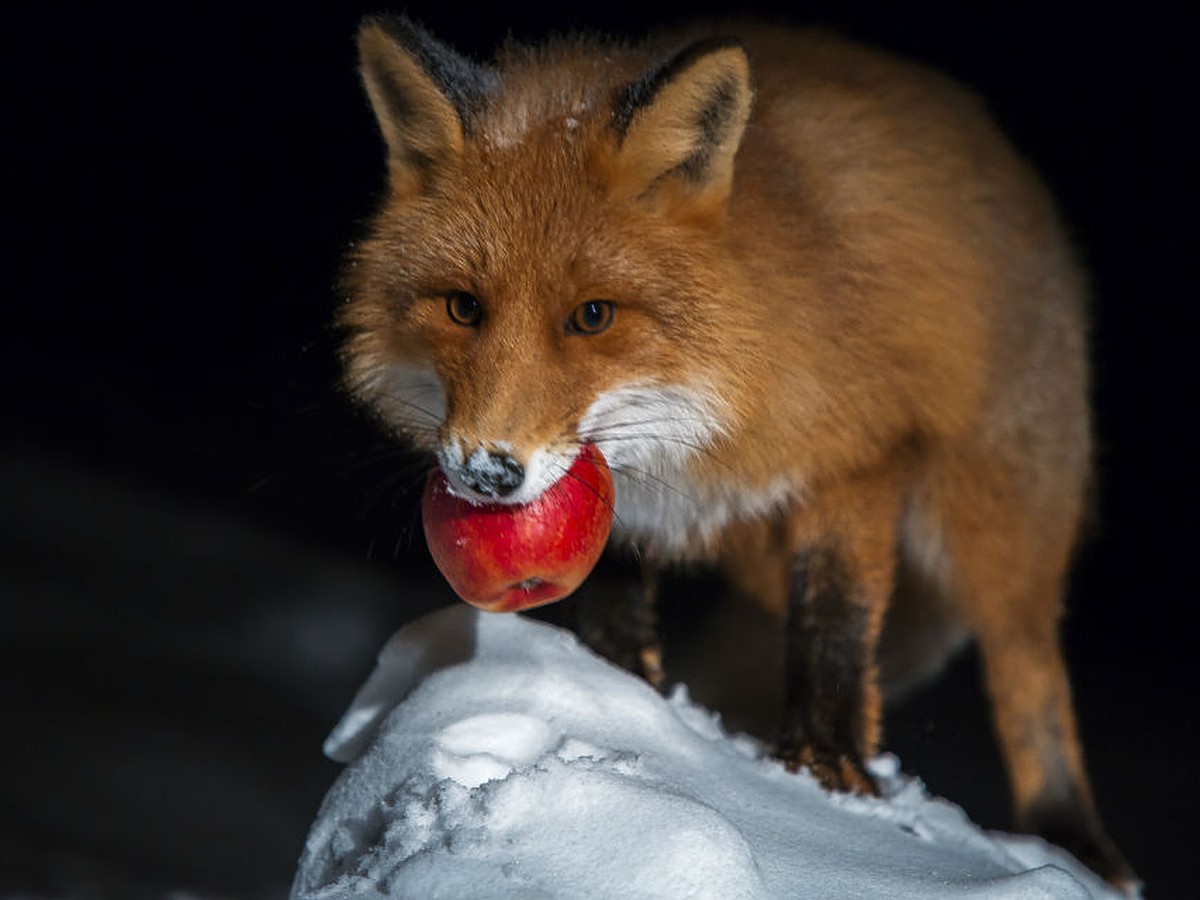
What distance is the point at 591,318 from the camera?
1828 mm

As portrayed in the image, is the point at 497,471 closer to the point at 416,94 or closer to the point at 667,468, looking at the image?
the point at 667,468

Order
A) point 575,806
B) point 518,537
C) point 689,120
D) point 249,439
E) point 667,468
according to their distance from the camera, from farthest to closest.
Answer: point 249,439 < point 667,468 < point 689,120 < point 518,537 < point 575,806

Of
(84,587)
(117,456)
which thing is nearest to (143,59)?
(117,456)

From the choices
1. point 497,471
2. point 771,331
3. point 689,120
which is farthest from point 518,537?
point 689,120

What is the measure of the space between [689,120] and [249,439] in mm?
2393

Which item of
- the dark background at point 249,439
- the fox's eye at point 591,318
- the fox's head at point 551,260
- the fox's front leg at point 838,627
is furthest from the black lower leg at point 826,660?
the dark background at point 249,439

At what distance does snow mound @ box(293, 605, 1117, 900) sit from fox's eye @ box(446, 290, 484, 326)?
18.6 inches

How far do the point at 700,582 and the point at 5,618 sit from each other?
1.99 m

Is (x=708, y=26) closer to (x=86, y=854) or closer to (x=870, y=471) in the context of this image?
(x=870, y=471)

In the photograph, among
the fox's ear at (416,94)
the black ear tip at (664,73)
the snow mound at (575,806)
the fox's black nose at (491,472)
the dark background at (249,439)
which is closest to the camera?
the snow mound at (575,806)

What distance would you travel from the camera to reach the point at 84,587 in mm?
4086

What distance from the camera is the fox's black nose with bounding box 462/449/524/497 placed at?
5.49 ft

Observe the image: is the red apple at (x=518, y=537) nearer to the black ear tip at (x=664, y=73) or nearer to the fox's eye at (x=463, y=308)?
the fox's eye at (x=463, y=308)

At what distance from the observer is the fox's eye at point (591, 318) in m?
1.82
